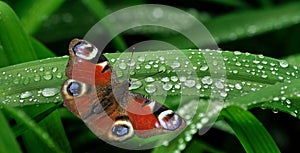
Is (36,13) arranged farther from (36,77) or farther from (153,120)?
(153,120)

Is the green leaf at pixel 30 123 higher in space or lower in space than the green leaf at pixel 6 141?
higher

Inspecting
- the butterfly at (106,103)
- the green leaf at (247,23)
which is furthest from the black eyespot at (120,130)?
the green leaf at (247,23)

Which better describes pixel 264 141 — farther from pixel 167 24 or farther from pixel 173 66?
pixel 167 24

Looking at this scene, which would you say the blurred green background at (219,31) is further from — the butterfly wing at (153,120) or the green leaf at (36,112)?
the butterfly wing at (153,120)

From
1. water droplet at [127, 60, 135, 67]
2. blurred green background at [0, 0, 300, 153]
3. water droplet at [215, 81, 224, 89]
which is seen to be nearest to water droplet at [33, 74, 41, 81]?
water droplet at [127, 60, 135, 67]

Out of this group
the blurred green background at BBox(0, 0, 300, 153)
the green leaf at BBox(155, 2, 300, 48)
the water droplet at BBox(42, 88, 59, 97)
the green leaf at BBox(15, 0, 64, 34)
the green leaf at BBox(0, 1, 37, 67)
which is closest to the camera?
the water droplet at BBox(42, 88, 59, 97)

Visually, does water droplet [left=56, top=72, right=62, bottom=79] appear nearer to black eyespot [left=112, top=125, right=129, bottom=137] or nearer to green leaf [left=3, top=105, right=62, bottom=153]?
green leaf [left=3, top=105, right=62, bottom=153]

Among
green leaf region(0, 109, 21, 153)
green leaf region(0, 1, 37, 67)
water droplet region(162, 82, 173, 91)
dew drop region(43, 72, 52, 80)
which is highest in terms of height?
water droplet region(162, 82, 173, 91)
